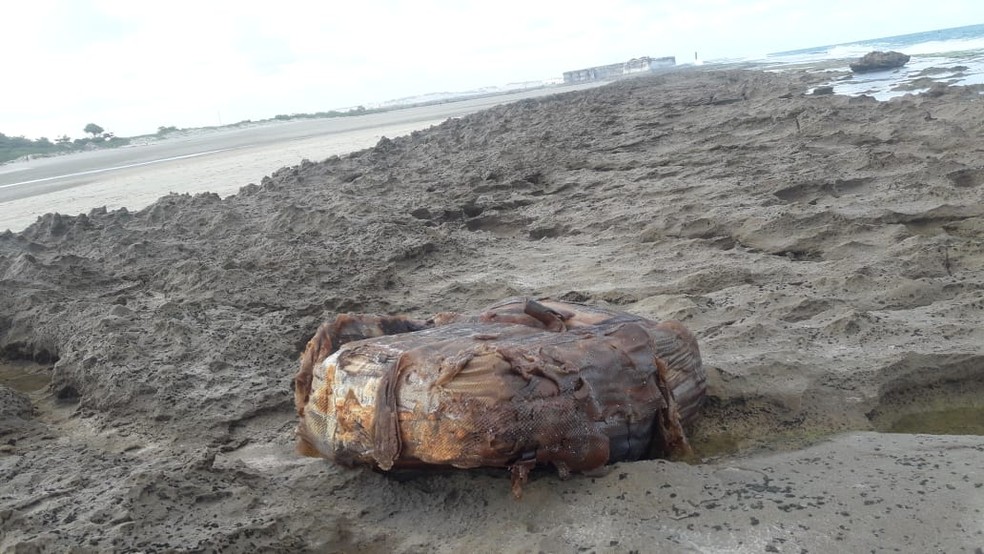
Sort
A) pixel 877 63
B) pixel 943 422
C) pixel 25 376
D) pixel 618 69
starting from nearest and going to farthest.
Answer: pixel 943 422 < pixel 25 376 < pixel 877 63 < pixel 618 69

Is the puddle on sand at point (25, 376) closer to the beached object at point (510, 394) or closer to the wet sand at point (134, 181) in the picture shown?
the beached object at point (510, 394)

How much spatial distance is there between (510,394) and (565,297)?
247 centimetres

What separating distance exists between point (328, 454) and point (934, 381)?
8.33 ft

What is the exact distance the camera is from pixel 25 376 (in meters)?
4.48

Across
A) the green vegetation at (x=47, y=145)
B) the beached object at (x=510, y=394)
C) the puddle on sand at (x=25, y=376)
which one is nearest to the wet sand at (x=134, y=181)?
the puddle on sand at (x=25, y=376)

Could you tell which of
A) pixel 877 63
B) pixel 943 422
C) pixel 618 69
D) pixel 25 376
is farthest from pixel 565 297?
pixel 618 69

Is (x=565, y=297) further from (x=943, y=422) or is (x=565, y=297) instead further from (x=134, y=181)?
(x=134, y=181)

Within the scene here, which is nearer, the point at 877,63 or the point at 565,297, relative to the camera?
the point at 565,297

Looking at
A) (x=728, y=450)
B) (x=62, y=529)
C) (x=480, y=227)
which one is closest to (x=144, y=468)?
(x=62, y=529)

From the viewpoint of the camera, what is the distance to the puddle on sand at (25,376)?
426cm

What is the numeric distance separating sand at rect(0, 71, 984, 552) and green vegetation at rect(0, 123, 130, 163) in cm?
3018

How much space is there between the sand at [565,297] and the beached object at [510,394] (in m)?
0.15

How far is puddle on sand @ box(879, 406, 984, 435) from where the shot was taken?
284 cm

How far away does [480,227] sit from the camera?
22.8 ft
